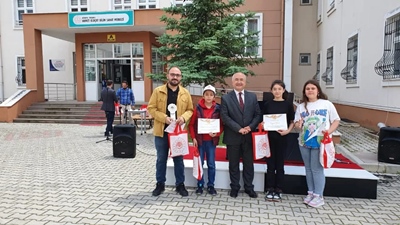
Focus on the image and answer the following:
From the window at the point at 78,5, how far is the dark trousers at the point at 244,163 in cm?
1696

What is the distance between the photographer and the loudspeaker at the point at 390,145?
579 centimetres

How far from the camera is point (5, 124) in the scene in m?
13.4

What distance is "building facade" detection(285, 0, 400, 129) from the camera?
8359mm

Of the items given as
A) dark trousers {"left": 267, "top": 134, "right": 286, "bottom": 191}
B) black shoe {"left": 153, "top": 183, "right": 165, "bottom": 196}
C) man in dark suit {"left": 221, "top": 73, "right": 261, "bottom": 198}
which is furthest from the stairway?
dark trousers {"left": 267, "top": 134, "right": 286, "bottom": 191}

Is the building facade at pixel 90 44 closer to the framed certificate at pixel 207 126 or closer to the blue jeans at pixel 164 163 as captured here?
the framed certificate at pixel 207 126

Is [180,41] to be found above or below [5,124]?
above

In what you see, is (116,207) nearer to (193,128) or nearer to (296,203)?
(193,128)

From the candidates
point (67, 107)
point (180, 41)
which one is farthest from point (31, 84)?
point (180, 41)

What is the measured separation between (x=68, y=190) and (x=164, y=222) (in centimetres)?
202

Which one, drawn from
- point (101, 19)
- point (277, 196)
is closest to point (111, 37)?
point (101, 19)

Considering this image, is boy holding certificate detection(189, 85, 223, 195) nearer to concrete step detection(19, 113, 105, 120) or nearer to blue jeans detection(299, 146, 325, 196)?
blue jeans detection(299, 146, 325, 196)

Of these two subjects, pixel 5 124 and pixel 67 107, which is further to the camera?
pixel 67 107

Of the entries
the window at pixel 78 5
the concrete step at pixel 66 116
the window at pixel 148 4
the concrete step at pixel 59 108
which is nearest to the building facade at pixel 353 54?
the window at pixel 148 4

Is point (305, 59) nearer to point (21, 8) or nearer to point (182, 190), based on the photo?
point (182, 190)
